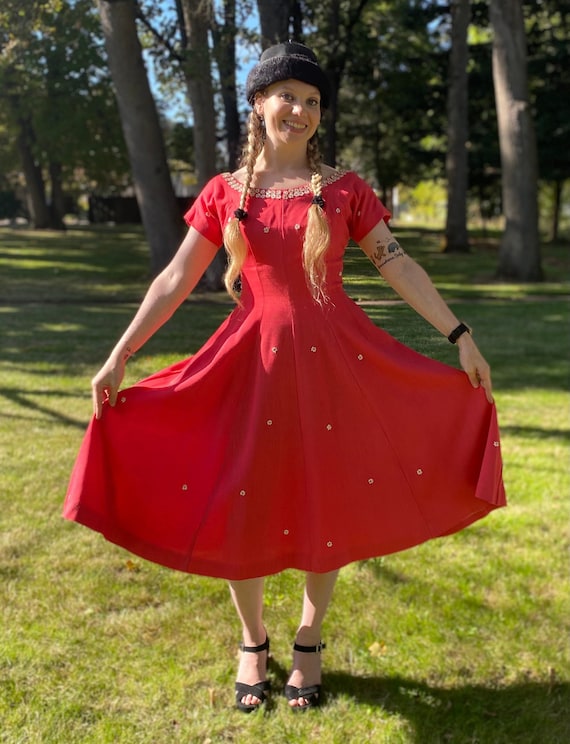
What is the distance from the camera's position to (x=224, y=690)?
278 centimetres

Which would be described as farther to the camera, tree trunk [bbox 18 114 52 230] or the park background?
tree trunk [bbox 18 114 52 230]

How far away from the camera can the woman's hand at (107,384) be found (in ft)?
7.89

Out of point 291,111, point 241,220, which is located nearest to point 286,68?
point 291,111

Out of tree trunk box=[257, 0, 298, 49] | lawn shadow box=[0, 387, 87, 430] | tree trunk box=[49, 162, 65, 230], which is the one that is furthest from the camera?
tree trunk box=[49, 162, 65, 230]

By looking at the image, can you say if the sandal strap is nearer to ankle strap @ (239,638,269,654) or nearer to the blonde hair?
ankle strap @ (239,638,269,654)

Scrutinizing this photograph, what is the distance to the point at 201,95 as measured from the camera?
10938mm

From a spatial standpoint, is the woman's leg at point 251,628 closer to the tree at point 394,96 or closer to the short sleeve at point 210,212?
the short sleeve at point 210,212

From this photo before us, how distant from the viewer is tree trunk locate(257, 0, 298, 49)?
4788 millimetres

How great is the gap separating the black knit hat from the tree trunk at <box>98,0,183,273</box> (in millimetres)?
8508

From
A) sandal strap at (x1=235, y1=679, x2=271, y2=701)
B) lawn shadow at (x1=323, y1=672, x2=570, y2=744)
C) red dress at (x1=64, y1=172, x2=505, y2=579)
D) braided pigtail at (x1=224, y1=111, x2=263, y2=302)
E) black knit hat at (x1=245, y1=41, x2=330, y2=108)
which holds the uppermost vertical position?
black knit hat at (x1=245, y1=41, x2=330, y2=108)

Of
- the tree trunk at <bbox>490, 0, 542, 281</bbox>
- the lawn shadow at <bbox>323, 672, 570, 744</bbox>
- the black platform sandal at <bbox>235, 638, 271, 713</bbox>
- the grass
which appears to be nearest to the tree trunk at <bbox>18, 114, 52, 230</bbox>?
the tree trunk at <bbox>490, 0, 542, 281</bbox>

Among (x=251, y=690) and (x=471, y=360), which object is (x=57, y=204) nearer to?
(x=251, y=690)

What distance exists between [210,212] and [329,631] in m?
1.83

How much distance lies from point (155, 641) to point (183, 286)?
59.3 inches
